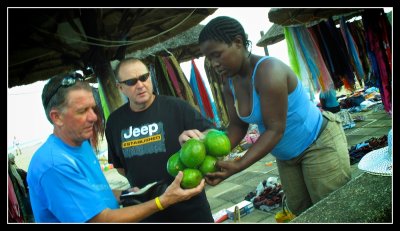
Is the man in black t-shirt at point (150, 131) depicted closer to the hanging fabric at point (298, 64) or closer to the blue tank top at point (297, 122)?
the blue tank top at point (297, 122)

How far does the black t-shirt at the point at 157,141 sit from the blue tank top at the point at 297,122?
0.43 meters

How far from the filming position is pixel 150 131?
6.77 feet

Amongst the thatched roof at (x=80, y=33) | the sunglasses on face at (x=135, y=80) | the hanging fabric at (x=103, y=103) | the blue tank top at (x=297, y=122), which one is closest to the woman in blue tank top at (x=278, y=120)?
the blue tank top at (x=297, y=122)

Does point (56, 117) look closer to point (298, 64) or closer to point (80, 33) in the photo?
point (80, 33)

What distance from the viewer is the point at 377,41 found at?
13.6ft

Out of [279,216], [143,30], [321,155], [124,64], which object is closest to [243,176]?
[279,216]

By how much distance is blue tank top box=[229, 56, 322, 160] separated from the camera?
6.21 ft

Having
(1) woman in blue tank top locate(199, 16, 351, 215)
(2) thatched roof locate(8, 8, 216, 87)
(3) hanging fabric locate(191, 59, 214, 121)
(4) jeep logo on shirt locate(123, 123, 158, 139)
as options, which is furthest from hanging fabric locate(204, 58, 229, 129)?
(4) jeep logo on shirt locate(123, 123, 158, 139)

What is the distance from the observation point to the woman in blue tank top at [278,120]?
176 centimetres

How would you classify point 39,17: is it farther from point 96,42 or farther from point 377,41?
point 377,41

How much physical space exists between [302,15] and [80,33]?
334cm

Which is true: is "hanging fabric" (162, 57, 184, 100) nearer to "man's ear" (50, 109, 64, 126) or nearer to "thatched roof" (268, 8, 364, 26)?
"thatched roof" (268, 8, 364, 26)

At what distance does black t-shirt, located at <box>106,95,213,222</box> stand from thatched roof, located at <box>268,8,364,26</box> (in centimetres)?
252

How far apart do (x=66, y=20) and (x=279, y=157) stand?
2322mm
